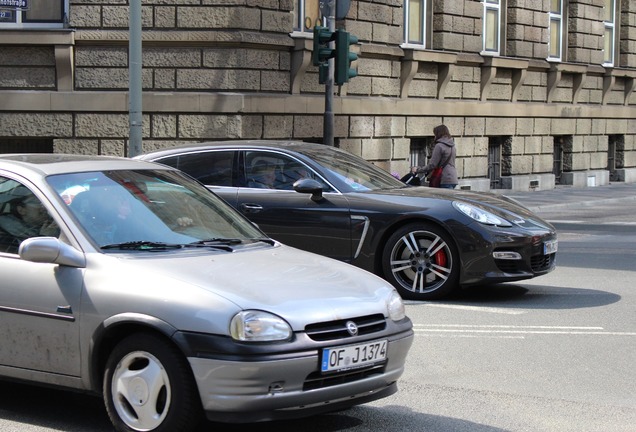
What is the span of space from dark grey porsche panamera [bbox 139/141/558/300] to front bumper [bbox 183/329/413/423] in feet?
16.1

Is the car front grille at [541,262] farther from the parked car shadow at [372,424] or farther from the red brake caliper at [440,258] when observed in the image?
the parked car shadow at [372,424]

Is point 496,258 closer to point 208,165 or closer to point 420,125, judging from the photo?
point 208,165

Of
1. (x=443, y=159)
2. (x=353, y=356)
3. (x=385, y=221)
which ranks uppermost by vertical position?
(x=443, y=159)

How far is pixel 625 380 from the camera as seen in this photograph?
7.22 meters

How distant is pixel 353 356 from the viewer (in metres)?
5.39

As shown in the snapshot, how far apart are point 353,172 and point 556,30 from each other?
68.8 ft

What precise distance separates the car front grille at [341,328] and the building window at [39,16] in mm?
15490

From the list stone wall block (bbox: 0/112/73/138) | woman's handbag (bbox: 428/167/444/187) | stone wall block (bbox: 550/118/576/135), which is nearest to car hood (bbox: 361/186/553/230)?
woman's handbag (bbox: 428/167/444/187)

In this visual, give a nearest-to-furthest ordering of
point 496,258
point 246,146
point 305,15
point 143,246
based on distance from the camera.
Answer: point 143,246 < point 496,258 < point 246,146 < point 305,15

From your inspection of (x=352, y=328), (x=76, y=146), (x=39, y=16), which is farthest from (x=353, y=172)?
(x=39, y=16)

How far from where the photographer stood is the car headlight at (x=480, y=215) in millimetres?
10109

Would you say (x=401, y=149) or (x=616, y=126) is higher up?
(x=616, y=126)

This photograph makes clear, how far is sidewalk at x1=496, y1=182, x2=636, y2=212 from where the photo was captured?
24.9m

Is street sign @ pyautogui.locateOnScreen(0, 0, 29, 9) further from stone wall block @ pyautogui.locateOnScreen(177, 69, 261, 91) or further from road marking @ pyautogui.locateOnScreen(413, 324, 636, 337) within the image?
road marking @ pyautogui.locateOnScreen(413, 324, 636, 337)
